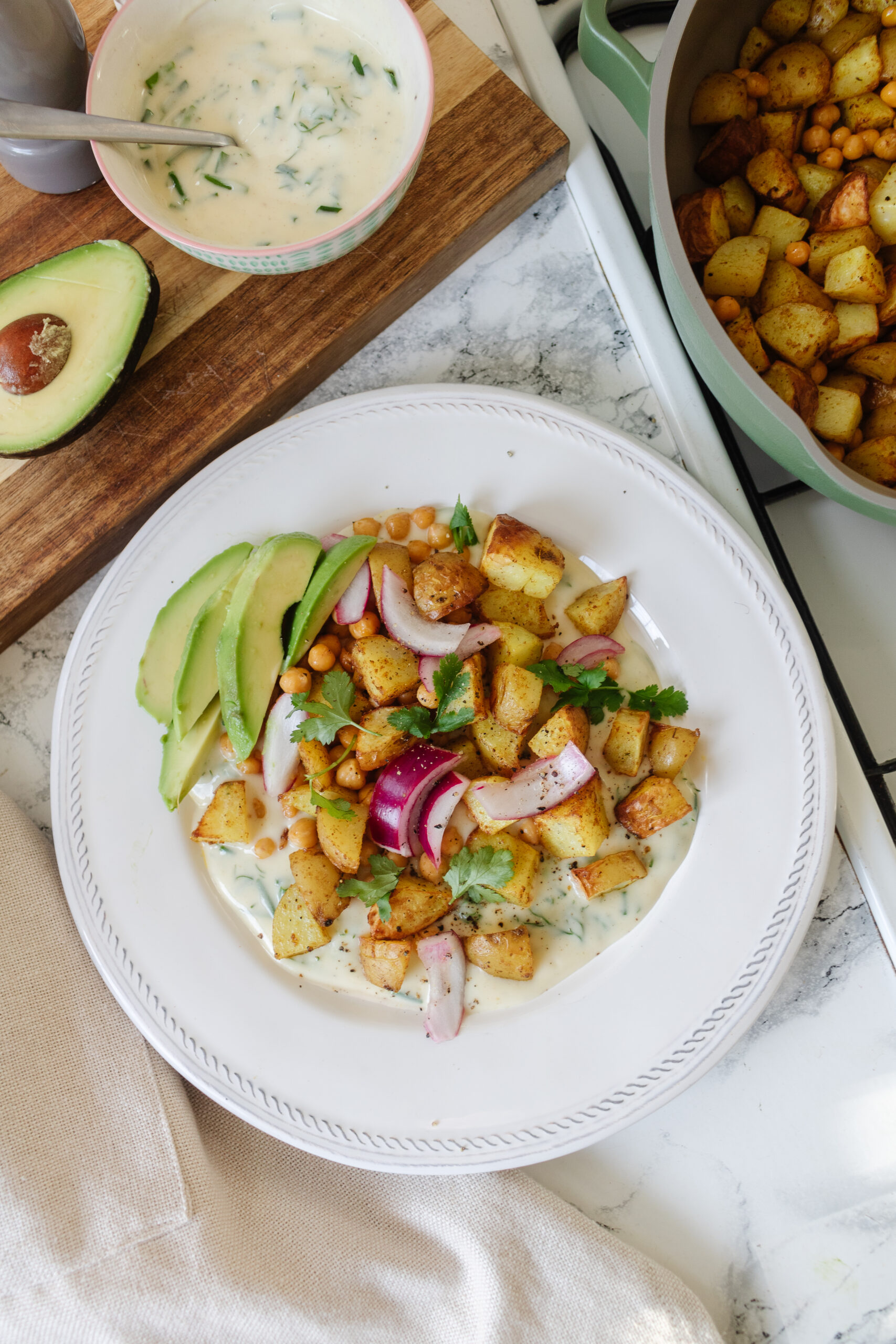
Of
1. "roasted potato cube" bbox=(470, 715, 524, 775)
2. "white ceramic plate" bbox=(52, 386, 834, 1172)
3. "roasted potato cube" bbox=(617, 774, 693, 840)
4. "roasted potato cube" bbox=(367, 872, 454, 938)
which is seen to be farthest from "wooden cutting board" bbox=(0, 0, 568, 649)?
"roasted potato cube" bbox=(617, 774, 693, 840)

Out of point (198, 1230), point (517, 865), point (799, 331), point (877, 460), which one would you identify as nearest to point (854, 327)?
point (799, 331)

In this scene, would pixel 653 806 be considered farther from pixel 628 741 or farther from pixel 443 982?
pixel 443 982

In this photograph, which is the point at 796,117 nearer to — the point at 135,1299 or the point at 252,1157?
the point at 252,1157

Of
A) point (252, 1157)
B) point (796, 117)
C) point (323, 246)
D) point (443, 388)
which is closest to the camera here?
point (323, 246)

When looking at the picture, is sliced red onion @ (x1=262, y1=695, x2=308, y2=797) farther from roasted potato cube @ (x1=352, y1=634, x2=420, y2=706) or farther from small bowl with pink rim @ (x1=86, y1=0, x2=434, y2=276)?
small bowl with pink rim @ (x1=86, y1=0, x2=434, y2=276)

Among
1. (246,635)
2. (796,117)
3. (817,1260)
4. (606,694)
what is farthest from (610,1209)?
(796,117)

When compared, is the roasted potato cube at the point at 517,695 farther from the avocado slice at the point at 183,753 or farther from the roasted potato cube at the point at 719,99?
the roasted potato cube at the point at 719,99
